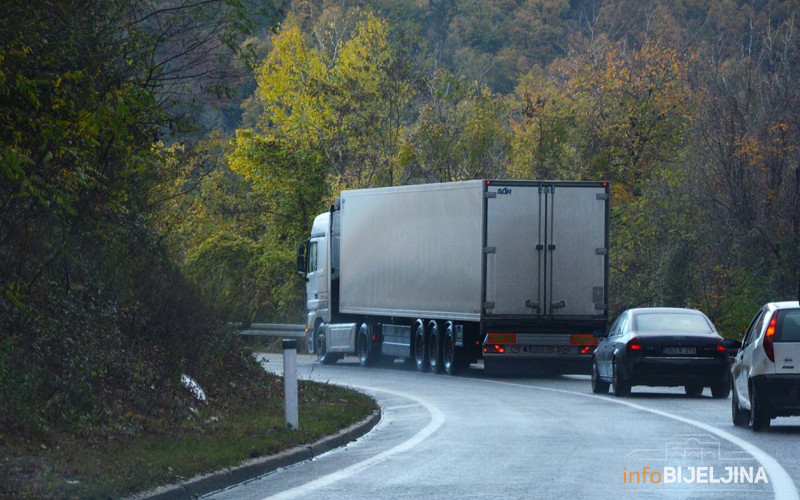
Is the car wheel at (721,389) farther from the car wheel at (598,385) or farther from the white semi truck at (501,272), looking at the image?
the white semi truck at (501,272)

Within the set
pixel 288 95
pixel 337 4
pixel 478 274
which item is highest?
pixel 337 4


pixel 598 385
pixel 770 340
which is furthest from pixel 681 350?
pixel 770 340

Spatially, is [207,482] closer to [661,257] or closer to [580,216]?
[580,216]

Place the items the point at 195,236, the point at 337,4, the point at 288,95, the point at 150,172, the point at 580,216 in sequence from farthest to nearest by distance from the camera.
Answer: the point at 337,4 < the point at 288,95 < the point at 195,236 < the point at 580,216 < the point at 150,172

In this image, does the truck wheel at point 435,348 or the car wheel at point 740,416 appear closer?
the car wheel at point 740,416

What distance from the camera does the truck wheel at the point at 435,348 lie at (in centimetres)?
2786

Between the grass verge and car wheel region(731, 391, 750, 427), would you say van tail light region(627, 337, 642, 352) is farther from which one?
the grass verge

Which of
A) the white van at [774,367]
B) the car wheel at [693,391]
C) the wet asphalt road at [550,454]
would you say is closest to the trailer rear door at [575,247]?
the car wheel at [693,391]

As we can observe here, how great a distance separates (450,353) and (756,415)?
501 inches

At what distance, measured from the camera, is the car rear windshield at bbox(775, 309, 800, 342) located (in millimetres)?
14531

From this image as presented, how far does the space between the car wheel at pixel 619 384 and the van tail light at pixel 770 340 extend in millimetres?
6265

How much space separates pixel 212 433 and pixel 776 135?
2532cm

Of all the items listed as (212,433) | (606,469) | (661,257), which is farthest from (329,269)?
(606,469)

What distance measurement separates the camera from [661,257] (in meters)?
38.1
